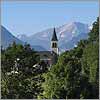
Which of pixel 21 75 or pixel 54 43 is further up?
pixel 54 43

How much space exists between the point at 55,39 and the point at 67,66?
48.8 metres

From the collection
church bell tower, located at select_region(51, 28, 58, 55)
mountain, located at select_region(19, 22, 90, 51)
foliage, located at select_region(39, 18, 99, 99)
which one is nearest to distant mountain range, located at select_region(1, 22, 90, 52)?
mountain, located at select_region(19, 22, 90, 51)

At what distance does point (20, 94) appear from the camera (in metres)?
13.5

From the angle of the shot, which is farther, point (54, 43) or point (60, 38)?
point (60, 38)

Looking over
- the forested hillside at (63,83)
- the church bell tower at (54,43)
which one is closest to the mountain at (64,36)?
the church bell tower at (54,43)

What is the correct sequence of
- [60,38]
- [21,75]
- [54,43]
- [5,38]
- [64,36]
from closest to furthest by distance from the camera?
[21,75], [5,38], [54,43], [60,38], [64,36]

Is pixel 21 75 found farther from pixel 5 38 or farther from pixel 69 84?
pixel 5 38

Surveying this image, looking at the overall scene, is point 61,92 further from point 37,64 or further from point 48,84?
point 37,64

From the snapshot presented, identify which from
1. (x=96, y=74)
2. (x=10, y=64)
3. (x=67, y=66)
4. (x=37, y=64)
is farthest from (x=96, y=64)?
(x=37, y=64)

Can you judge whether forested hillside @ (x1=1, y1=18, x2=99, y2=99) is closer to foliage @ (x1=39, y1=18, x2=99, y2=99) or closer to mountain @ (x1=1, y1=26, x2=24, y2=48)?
foliage @ (x1=39, y1=18, x2=99, y2=99)

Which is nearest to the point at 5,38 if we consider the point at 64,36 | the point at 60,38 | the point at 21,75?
the point at 21,75

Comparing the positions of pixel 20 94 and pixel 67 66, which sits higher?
pixel 67 66

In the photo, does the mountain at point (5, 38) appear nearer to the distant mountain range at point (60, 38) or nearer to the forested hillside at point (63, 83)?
the distant mountain range at point (60, 38)

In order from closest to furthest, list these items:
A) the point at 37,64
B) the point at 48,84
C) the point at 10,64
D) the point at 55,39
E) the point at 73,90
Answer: the point at 73,90
the point at 48,84
the point at 10,64
the point at 37,64
the point at 55,39
